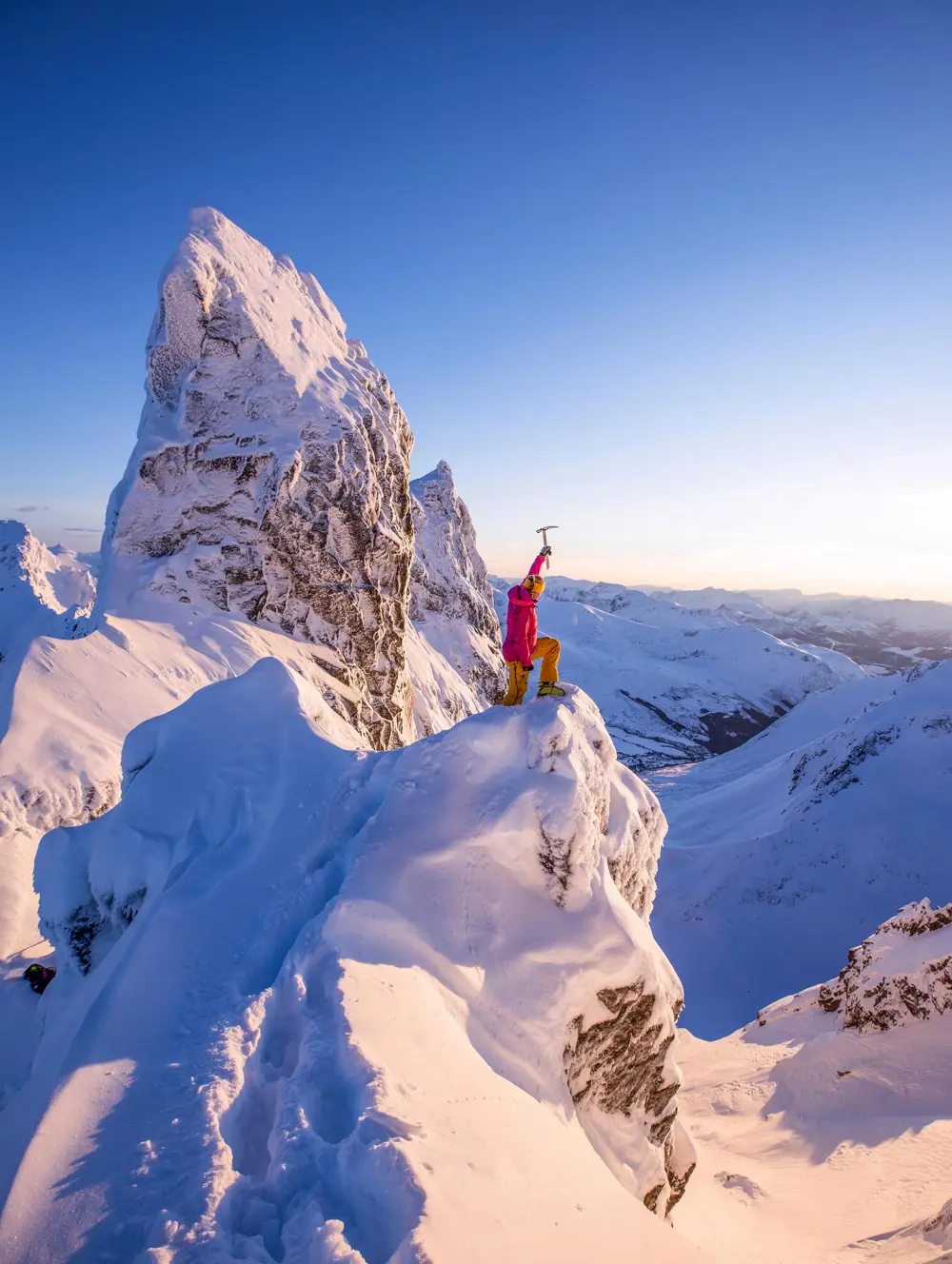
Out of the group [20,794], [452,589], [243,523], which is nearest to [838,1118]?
[20,794]

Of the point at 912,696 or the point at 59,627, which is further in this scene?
the point at 912,696

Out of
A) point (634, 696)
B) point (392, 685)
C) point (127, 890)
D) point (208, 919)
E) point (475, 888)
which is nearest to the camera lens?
point (208, 919)

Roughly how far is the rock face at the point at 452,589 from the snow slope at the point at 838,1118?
3553 cm

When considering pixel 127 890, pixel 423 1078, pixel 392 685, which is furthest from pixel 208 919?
pixel 392 685

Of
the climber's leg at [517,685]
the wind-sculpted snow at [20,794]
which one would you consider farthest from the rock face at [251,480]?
the climber's leg at [517,685]

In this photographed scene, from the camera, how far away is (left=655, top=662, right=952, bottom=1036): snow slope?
23500 millimetres

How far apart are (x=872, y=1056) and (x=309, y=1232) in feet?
55.1

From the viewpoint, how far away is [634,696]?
5012 inches

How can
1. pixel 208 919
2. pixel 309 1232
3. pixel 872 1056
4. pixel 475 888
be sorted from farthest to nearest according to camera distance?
pixel 872 1056
pixel 475 888
pixel 208 919
pixel 309 1232

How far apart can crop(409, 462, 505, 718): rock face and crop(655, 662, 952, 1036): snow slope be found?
24.8 m

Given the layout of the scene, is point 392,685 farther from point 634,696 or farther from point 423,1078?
point 634,696

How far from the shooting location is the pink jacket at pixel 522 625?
8.29 meters

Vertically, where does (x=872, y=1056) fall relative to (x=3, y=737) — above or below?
below

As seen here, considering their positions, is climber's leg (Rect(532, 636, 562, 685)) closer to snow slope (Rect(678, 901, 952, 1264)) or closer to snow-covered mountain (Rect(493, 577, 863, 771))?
snow slope (Rect(678, 901, 952, 1264))
